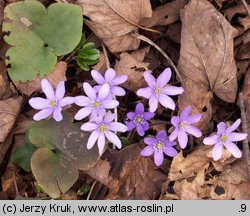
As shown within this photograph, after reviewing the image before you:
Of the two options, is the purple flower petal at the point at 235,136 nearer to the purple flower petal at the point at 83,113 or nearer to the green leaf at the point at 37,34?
the purple flower petal at the point at 83,113

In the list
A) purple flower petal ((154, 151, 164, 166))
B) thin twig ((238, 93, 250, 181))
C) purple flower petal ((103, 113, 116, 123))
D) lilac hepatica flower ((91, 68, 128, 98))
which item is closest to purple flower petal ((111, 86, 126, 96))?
lilac hepatica flower ((91, 68, 128, 98))

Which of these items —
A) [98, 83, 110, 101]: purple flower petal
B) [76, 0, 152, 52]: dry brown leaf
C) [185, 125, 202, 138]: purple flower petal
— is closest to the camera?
[98, 83, 110, 101]: purple flower petal

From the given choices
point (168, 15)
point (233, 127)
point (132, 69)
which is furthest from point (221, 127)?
point (168, 15)

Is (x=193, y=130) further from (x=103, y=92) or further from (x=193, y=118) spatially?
(x=103, y=92)

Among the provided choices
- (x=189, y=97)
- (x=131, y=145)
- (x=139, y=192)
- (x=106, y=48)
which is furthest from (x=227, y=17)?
(x=139, y=192)

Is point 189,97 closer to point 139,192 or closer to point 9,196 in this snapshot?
point 139,192

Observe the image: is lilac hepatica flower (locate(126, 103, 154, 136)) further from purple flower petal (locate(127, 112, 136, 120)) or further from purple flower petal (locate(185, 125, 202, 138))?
purple flower petal (locate(185, 125, 202, 138))

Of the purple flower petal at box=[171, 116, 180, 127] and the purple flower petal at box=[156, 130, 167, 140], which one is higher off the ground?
the purple flower petal at box=[171, 116, 180, 127]
